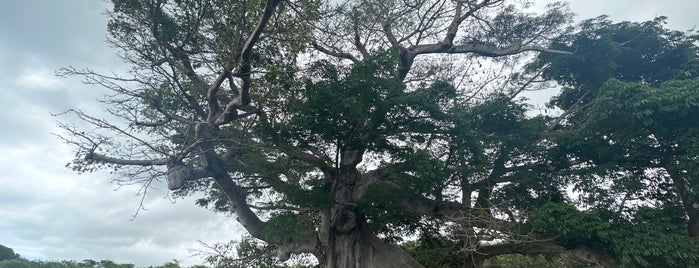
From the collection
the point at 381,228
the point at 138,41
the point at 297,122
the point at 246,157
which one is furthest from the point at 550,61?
the point at 138,41

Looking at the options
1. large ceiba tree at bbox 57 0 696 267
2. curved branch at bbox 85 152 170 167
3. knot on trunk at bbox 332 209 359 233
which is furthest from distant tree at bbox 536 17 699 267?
curved branch at bbox 85 152 170 167

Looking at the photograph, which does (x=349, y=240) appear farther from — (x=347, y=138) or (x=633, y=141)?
(x=633, y=141)

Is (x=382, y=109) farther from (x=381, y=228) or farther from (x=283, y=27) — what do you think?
(x=381, y=228)

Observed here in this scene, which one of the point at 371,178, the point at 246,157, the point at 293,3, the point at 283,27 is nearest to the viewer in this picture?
the point at 293,3

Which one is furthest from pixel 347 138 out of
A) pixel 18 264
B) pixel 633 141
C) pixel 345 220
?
pixel 18 264

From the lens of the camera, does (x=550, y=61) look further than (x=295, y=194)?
Yes

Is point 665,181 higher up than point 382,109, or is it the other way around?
point 382,109

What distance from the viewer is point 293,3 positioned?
5660mm

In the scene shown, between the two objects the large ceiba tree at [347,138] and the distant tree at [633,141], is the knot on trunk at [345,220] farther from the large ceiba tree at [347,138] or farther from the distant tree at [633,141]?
the distant tree at [633,141]

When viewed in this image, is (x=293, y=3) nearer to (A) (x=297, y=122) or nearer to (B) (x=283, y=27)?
(B) (x=283, y=27)

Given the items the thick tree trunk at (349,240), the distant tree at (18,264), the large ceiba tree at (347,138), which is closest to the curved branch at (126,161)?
the large ceiba tree at (347,138)

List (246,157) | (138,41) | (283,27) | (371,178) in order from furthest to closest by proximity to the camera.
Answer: (371,178) < (246,157) < (138,41) < (283,27)

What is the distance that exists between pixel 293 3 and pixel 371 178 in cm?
378

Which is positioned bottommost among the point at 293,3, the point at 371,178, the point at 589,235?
the point at 589,235
